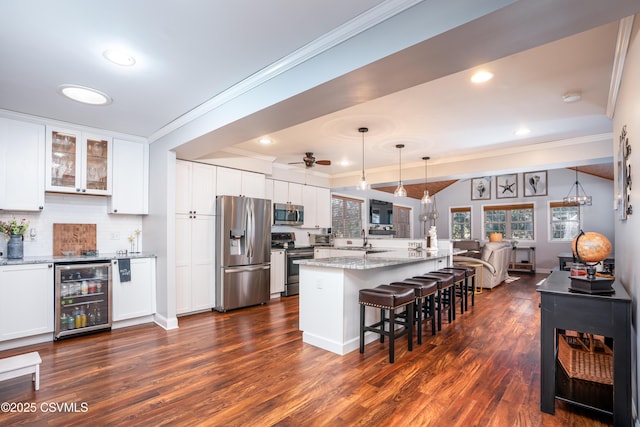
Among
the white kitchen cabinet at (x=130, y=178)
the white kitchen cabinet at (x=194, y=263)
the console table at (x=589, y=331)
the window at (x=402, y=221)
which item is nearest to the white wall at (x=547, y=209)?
the window at (x=402, y=221)

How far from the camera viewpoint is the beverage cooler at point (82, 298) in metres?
3.50

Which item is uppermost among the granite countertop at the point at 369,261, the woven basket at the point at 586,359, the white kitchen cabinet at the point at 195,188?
the white kitchen cabinet at the point at 195,188

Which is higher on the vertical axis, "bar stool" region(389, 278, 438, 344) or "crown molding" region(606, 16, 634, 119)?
"crown molding" region(606, 16, 634, 119)

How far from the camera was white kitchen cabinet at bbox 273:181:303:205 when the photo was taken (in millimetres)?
6199

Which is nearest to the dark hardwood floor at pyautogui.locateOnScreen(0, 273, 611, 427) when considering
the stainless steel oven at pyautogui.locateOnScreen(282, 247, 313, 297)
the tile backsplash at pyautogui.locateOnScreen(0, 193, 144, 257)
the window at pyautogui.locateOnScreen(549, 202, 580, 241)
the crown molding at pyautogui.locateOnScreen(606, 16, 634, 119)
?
→ the tile backsplash at pyautogui.locateOnScreen(0, 193, 144, 257)

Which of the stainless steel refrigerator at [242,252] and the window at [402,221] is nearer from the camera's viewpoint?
the stainless steel refrigerator at [242,252]

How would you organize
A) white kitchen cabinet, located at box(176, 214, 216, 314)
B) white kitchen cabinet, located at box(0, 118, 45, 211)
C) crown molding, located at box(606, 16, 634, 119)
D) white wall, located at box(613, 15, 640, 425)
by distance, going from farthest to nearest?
white kitchen cabinet, located at box(176, 214, 216, 314), white kitchen cabinet, located at box(0, 118, 45, 211), crown molding, located at box(606, 16, 634, 119), white wall, located at box(613, 15, 640, 425)

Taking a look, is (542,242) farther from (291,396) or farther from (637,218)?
(291,396)

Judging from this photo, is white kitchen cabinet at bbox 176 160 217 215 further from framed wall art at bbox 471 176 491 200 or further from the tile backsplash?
framed wall art at bbox 471 176 491 200

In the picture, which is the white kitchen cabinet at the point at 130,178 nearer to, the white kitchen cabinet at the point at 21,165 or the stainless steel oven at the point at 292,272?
the white kitchen cabinet at the point at 21,165

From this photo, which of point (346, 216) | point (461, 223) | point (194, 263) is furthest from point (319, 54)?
point (461, 223)

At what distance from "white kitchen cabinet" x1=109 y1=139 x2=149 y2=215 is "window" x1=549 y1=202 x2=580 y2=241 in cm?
1086

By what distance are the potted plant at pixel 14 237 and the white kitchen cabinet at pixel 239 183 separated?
2270mm

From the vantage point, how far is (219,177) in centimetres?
494
